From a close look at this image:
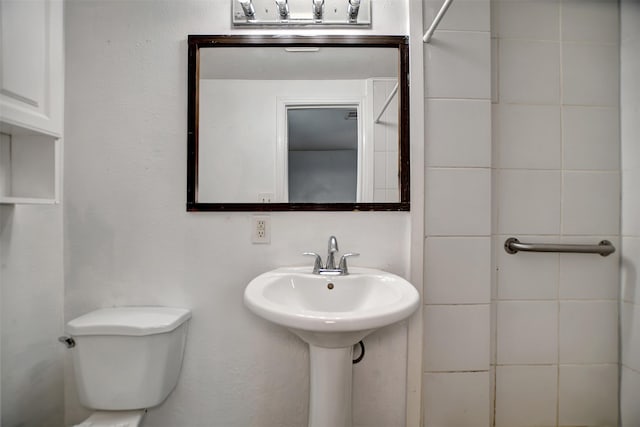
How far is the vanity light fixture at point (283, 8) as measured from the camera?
3.29 feet

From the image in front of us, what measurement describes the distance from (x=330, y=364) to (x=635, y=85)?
59.3 inches

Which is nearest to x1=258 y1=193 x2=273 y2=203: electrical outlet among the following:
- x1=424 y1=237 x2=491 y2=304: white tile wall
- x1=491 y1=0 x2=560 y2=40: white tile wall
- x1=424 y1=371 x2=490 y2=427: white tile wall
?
x1=424 y1=237 x2=491 y2=304: white tile wall

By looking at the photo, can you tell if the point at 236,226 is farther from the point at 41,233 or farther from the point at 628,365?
the point at 628,365

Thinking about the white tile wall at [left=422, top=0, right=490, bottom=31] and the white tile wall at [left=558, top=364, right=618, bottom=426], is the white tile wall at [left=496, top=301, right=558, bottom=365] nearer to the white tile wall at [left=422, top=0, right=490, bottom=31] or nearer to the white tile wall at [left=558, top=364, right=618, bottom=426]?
the white tile wall at [left=558, top=364, right=618, bottom=426]

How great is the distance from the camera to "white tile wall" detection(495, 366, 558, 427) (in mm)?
1046

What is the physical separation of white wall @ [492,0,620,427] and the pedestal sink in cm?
54

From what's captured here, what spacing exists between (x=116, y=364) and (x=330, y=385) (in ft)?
2.24

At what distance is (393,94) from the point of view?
1049mm

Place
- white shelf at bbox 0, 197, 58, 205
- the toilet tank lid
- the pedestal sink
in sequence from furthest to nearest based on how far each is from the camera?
the toilet tank lid, white shelf at bbox 0, 197, 58, 205, the pedestal sink

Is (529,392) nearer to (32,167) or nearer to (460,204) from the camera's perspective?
(460,204)

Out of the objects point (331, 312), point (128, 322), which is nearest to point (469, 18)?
point (331, 312)

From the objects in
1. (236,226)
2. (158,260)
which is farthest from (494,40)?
(158,260)

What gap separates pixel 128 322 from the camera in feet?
2.88

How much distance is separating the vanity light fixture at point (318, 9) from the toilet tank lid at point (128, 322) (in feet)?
4.03
